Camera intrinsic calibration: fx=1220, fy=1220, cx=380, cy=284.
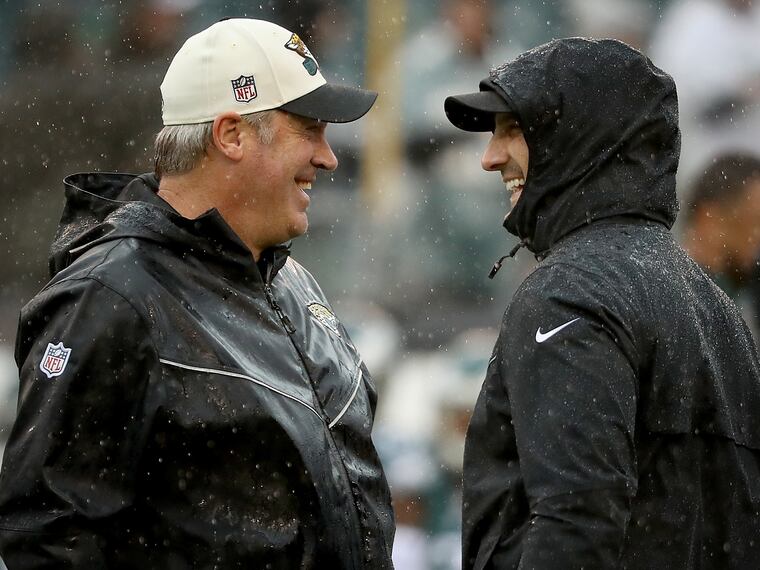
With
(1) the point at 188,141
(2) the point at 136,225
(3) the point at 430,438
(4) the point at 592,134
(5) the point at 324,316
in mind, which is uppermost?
(1) the point at 188,141

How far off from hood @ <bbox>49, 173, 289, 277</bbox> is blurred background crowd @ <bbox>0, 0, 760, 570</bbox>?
8.71 ft

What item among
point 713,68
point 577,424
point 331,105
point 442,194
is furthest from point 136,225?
point 713,68

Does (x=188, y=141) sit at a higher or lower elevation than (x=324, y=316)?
higher

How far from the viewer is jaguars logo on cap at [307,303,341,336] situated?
3404mm

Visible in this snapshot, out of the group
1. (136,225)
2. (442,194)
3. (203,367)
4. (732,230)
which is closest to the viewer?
(203,367)

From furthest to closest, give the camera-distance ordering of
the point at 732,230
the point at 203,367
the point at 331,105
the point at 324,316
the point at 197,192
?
the point at 732,230
the point at 324,316
the point at 331,105
the point at 197,192
the point at 203,367

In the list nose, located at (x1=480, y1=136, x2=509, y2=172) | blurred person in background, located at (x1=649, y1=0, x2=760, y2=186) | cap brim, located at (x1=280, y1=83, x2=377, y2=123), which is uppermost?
blurred person in background, located at (x1=649, y1=0, x2=760, y2=186)

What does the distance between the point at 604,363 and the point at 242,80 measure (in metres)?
1.26

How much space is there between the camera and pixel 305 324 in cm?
326

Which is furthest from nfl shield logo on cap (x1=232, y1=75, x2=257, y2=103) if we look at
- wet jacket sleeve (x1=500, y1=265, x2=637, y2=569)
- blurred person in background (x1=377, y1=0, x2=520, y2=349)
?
blurred person in background (x1=377, y1=0, x2=520, y2=349)

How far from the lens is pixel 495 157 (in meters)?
2.81

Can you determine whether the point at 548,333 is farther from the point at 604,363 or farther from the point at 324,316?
the point at 324,316

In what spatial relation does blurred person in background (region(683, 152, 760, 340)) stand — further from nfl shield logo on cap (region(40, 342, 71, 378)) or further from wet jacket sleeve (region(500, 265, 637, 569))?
nfl shield logo on cap (region(40, 342, 71, 378))

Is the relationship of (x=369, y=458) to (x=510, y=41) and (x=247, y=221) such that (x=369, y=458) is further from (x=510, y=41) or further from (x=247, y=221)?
(x=510, y=41)
